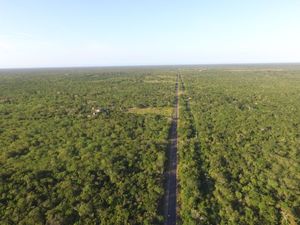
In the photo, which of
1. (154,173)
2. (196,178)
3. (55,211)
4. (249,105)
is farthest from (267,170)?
(249,105)

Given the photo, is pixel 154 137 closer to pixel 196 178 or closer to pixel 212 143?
pixel 212 143

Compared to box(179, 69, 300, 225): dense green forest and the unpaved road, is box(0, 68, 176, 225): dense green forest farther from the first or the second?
box(179, 69, 300, 225): dense green forest

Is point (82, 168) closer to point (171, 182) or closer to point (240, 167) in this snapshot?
point (171, 182)

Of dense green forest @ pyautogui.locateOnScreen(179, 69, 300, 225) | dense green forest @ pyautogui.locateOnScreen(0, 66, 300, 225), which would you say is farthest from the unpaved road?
dense green forest @ pyautogui.locateOnScreen(179, 69, 300, 225)

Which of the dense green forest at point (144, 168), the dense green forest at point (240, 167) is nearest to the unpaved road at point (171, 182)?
the dense green forest at point (144, 168)

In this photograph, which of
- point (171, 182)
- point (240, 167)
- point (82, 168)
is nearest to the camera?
point (171, 182)

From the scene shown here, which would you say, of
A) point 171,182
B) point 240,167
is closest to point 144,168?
point 171,182

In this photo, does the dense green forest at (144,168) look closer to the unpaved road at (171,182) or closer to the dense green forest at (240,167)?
the dense green forest at (240,167)

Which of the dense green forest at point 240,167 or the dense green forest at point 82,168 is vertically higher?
the dense green forest at point 82,168
